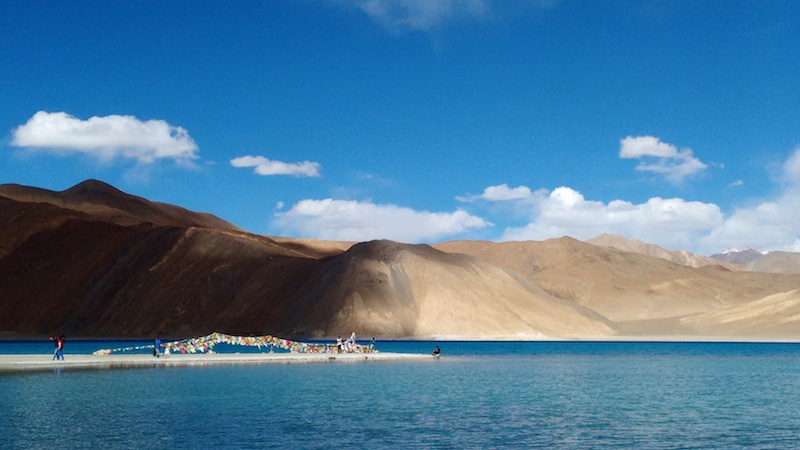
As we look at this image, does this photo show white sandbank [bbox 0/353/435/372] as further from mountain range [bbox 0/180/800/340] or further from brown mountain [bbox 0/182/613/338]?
brown mountain [bbox 0/182/613/338]

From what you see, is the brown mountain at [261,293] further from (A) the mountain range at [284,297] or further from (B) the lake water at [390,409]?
(B) the lake water at [390,409]

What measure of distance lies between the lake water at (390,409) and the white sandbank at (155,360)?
5520 mm

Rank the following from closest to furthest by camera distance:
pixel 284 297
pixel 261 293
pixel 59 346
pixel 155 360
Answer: pixel 59 346 < pixel 155 360 < pixel 284 297 < pixel 261 293

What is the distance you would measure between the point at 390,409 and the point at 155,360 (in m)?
38.9

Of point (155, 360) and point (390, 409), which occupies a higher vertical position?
point (155, 360)

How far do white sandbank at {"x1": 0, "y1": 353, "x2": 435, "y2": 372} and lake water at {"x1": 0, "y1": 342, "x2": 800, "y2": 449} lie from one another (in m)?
5.52

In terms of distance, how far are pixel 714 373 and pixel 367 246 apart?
338ft

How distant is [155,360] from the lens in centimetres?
7569

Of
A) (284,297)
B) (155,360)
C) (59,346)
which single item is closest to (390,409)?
(59,346)

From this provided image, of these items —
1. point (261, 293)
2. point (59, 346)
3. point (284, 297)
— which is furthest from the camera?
point (261, 293)

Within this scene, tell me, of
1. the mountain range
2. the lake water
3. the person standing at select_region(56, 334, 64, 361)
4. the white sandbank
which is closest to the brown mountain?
the mountain range

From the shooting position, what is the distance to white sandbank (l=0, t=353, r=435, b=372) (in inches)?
2657

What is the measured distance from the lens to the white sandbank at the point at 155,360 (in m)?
67.5

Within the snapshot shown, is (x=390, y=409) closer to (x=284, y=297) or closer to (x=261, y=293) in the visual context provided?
(x=284, y=297)
